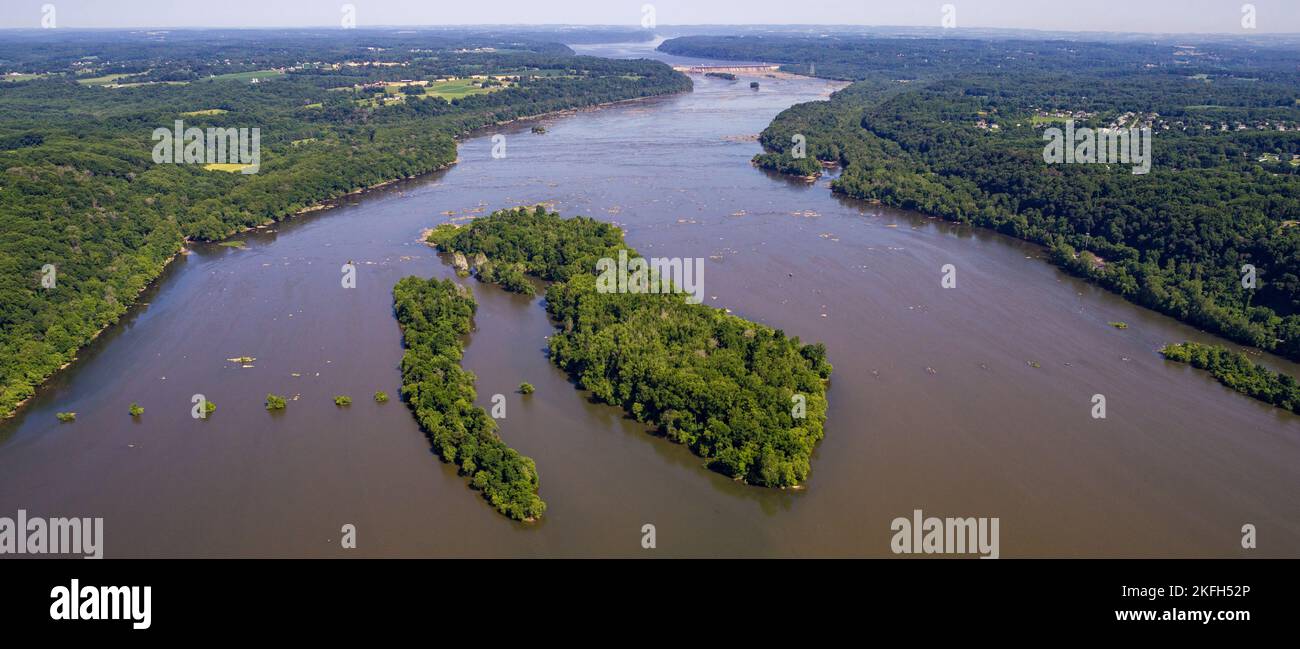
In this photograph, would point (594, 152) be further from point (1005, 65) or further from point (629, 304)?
point (1005, 65)

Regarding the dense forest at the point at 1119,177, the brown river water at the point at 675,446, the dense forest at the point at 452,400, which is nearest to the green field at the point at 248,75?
the dense forest at the point at 1119,177

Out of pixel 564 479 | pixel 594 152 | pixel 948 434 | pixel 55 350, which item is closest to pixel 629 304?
pixel 564 479

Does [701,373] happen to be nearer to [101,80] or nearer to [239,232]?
[239,232]

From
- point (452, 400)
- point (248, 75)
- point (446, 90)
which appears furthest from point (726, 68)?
point (452, 400)

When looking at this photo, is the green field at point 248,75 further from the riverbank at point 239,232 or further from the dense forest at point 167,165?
the riverbank at point 239,232

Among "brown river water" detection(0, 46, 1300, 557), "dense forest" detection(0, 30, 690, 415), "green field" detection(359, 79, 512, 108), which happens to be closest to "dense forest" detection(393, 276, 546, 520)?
"brown river water" detection(0, 46, 1300, 557)

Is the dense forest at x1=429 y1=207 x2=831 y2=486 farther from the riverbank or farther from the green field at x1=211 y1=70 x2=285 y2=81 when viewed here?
the green field at x1=211 y1=70 x2=285 y2=81

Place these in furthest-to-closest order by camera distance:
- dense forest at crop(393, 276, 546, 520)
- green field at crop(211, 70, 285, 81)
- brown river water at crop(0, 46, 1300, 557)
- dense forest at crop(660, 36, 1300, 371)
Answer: green field at crop(211, 70, 285, 81) → dense forest at crop(660, 36, 1300, 371) → dense forest at crop(393, 276, 546, 520) → brown river water at crop(0, 46, 1300, 557)
